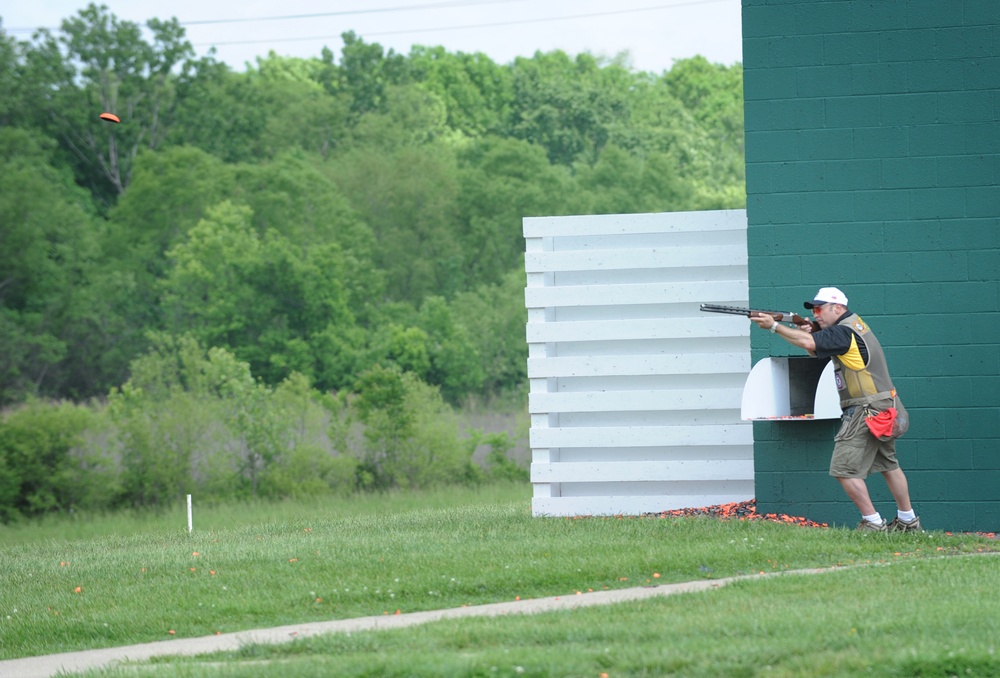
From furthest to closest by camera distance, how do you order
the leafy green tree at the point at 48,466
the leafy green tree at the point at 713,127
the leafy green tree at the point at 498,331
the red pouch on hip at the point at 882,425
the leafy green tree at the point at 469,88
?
the leafy green tree at the point at 469,88
the leafy green tree at the point at 713,127
the leafy green tree at the point at 498,331
the leafy green tree at the point at 48,466
the red pouch on hip at the point at 882,425

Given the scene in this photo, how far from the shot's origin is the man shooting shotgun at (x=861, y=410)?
375 inches

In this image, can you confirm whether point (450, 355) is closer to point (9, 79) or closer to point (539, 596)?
point (9, 79)

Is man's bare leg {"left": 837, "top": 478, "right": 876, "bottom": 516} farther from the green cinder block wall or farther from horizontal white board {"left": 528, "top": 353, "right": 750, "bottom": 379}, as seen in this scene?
horizontal white board {"left": 528, "top": 353, "right": 750, "bottom": 379}

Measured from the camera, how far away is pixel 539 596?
8203mm

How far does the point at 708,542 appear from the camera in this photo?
945cm

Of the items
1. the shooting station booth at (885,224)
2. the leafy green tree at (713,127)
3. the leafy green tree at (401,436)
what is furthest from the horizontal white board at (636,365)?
the leafy green tree at (713,127)

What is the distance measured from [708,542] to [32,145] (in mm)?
43623

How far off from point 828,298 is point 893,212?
1172mm

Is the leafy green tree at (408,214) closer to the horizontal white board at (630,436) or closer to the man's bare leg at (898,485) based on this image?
the horizontal white board at (630,436)

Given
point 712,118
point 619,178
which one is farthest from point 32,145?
point 712,118

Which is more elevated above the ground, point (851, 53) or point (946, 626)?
point (851, 53)

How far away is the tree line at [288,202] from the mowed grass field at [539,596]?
1749 cm

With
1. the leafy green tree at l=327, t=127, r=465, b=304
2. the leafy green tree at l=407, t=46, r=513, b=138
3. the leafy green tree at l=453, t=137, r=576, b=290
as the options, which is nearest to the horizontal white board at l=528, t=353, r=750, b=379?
the leafy green tree at l=327, t=127, r=465, b=304

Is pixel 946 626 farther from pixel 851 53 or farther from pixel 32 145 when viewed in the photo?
pixel 32 145
